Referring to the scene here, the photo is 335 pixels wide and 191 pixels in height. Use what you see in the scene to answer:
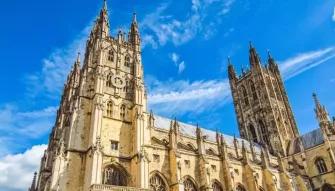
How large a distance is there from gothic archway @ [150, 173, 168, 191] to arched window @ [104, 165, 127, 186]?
3.16m

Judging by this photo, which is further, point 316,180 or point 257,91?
point 257,91

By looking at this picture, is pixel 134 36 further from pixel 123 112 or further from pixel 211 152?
pixel 211 152

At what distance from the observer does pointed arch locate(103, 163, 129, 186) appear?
99.9 feet

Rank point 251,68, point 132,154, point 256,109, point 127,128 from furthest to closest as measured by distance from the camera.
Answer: point 251,68 < point 256,109 < point 127,128 < point 132,154

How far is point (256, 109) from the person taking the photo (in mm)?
68000

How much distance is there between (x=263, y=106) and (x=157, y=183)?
41201 mm

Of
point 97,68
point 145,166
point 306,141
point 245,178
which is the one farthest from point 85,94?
point 306,141

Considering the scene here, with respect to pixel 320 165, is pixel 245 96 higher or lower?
higher

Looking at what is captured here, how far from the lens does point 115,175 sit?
1233 inches

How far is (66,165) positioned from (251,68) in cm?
5547

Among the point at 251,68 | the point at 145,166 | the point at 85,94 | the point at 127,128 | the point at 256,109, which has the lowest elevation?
the point at 145,166

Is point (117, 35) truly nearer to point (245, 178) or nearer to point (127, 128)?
point (127, 128)

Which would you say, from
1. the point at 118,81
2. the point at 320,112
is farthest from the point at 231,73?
the point at 118,81

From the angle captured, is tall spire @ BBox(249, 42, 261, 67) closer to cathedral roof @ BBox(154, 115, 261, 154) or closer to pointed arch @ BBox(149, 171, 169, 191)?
cathedral roof @ BBox(154, 115, 261, 154)
